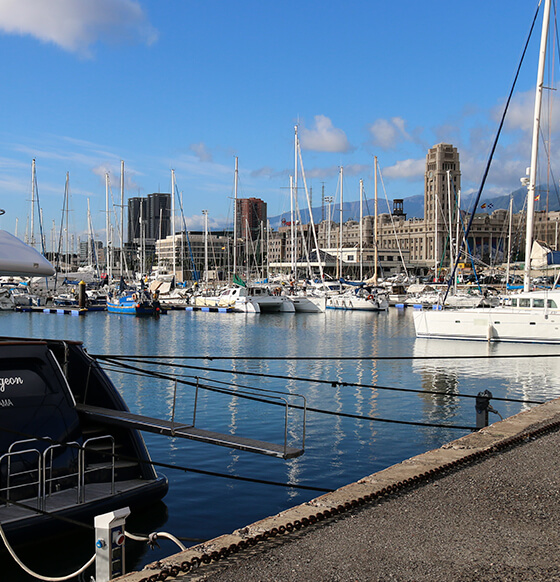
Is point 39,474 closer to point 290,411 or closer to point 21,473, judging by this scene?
point 21,473

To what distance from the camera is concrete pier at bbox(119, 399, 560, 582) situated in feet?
18.6

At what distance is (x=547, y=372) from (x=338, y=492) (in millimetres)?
22654

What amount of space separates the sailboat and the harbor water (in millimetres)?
759

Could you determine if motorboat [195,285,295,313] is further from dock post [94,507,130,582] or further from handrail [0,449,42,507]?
dock post [94,507,130,582]

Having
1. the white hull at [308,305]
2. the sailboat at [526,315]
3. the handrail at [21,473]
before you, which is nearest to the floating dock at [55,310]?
the white hull at [308,305]

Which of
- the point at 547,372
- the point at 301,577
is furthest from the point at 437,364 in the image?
the point at 301,577

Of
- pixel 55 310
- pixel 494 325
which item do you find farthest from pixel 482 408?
pixel 55 310

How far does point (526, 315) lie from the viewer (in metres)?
35.3

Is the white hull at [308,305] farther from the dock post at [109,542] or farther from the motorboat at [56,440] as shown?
the dock post at [109,542]

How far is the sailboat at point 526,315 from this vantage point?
33969mm

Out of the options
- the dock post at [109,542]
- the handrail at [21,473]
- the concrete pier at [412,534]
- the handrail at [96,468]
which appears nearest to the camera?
the concrete pier at [412,534]

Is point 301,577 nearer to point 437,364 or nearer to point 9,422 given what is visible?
point 9,422

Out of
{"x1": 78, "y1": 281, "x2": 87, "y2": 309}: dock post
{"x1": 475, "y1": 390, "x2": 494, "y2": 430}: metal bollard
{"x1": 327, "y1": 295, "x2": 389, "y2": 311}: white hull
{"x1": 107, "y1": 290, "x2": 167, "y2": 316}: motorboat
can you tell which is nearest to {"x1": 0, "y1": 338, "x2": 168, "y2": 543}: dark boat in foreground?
{"x1": 475, "y1": 390, "x2": 494, "y2": 430}: metal bollard

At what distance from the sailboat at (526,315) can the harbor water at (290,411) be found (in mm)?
759
